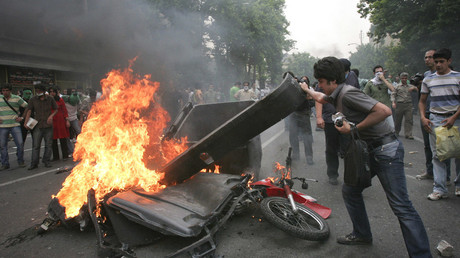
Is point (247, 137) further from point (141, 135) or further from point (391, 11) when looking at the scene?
point (391, 11)

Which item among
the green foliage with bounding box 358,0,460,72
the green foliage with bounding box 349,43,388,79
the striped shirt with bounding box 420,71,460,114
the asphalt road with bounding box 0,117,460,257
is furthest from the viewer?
the green foliage with bounding box 349,43,388,79

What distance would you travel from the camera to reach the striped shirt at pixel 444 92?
12.4 ft

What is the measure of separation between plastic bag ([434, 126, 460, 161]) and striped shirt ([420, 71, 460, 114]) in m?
0.29

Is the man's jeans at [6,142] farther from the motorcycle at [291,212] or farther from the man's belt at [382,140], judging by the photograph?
the man's belt at [382,140]

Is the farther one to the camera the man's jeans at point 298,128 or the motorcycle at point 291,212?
the man's jeans at point 298,128

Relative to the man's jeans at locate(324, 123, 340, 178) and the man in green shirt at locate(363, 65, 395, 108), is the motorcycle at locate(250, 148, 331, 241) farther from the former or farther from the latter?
the man in green shirt at locate(363, 65, 395, 108)

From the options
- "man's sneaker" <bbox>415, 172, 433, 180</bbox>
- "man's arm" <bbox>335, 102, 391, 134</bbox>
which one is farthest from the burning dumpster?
"man's sneaker" <bbox>415, 172, 433, 180</bbox>

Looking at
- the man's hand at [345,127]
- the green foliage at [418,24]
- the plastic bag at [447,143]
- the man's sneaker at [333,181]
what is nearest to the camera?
the man's hand at [345,127]

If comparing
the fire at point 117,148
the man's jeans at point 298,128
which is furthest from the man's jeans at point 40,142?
the man's jeans at point 298,128

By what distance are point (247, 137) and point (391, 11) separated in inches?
725

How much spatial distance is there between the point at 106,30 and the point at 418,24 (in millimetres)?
16493

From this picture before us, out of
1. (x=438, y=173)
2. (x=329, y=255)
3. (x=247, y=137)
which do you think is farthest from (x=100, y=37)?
(x=438, y=173)

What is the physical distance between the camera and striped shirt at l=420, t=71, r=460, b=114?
12.4 ft

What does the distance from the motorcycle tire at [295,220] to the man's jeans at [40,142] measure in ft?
19.8
